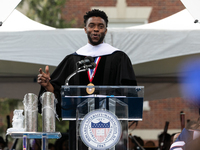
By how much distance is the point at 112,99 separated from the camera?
3816 mm

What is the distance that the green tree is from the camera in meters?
13.1

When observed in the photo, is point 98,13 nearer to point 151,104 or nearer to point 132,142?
point 132,142

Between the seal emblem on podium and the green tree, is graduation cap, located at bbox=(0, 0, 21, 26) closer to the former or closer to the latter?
the seal emblem on podium

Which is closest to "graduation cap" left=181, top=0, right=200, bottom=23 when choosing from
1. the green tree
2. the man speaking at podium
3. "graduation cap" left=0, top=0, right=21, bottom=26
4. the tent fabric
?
the man speaking at podium

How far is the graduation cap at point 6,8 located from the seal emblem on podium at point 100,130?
8.12 feet

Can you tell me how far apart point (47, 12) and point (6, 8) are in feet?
24.2

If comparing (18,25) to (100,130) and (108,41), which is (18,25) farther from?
(100,130)

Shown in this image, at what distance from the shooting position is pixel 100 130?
373 cm

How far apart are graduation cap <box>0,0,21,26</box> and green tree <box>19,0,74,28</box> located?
7.15 metres

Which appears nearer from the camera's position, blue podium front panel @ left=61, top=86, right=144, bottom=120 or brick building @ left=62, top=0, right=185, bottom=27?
blue podium front panel @ left=61, top=86, right=144, bottom=120

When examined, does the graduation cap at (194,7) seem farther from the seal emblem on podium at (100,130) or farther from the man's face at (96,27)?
the seal emblem on podium at (100,130)

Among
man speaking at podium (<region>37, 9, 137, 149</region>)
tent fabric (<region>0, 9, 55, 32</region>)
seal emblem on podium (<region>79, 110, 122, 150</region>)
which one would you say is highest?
tent fabric (<region>0, 9, 55, 32</region>)

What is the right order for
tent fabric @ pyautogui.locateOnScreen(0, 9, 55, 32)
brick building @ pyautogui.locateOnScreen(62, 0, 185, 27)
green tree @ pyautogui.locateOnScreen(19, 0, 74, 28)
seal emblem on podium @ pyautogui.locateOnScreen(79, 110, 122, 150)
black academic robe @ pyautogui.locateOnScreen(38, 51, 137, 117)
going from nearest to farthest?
1. seal emblem on podium @ pyautogui.locateOnScreen(79, 110, 122, 150)
2. black academic robe @ pyautogui.locateOnScreen(38, 51, 137, 117)
3. tent fabric @ pyautogui.locateOnScreen(0, 9, 55, 32)
4. green tree @ pyautogui.locateOnScreen(19, 0, 74, 28)
5. brick building @ pyautogui.locateOnScreen(62, 0, 185, 27)

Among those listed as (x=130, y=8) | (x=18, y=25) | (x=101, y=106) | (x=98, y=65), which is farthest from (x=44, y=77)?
(x=130, y=8)
